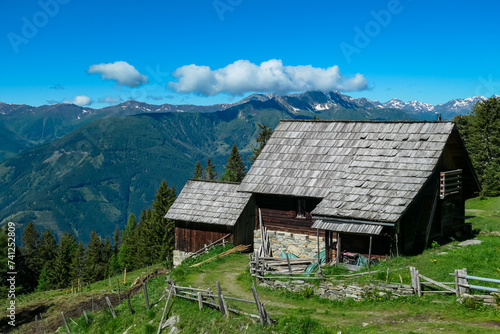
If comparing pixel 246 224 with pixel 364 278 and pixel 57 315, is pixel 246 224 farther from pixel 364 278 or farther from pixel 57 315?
pixel 364 278

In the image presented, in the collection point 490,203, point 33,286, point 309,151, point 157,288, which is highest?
point 309,151

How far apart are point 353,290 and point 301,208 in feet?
35.1

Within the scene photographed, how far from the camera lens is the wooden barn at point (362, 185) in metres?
23.4

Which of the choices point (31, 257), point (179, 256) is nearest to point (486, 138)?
point (179, 256)

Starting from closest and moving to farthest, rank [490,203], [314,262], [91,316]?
[314,262] < [91,316] < [490,203]

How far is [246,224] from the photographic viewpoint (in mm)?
36156

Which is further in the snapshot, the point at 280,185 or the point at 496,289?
the point at 280,185

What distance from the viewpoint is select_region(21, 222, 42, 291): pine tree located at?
81.4 m

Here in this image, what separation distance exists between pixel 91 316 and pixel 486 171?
46.7 metres

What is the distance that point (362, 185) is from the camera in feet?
81.5

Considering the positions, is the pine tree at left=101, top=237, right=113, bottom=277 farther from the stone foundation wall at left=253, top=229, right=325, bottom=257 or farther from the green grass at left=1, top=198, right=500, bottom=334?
the green grass at left=1, top=198, right=500, bottom=334

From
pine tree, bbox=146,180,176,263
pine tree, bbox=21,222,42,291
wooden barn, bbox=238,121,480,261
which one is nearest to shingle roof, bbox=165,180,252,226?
wooden barn, bbox=238,121,480,261

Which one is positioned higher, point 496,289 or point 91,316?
point 496,289

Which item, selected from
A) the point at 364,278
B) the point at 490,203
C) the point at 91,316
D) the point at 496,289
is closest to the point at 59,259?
the point at 91,316
